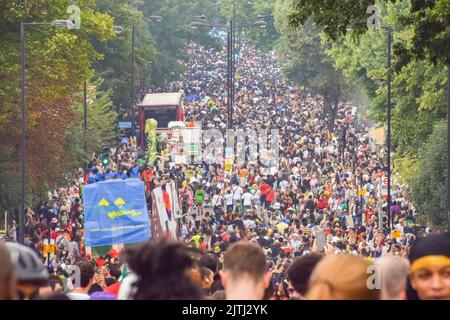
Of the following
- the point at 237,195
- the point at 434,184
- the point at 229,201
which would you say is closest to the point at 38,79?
the point at 229,201

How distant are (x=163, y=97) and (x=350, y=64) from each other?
760 inches

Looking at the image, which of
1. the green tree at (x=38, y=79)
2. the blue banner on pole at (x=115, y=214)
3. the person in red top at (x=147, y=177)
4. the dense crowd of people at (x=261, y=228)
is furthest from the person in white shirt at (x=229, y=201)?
the blue banner on pole at (x=115, y=214)

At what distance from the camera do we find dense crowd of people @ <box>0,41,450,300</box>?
285 inches

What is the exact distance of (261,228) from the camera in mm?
39531

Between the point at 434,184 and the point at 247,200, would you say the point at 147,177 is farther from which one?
the point at 434,184

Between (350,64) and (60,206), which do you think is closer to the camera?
(60,206)

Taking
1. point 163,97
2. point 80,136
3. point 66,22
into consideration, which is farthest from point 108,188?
point 163,97

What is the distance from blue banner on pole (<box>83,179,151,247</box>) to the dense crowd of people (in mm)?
459

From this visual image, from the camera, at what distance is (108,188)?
2872cm

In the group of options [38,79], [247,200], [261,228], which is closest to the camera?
[261,228]

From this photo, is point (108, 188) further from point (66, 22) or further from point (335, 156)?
point (335, 156)

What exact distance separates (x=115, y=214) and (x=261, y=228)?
11547mm

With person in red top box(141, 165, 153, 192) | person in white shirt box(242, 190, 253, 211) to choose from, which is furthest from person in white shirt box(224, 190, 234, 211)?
person in red top box(141, 165, 153, 192)

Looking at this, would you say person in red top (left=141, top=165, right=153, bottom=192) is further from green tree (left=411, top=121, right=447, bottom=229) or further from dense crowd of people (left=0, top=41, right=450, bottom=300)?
green tree (left=411, top=121, right=447, bottom=229)
